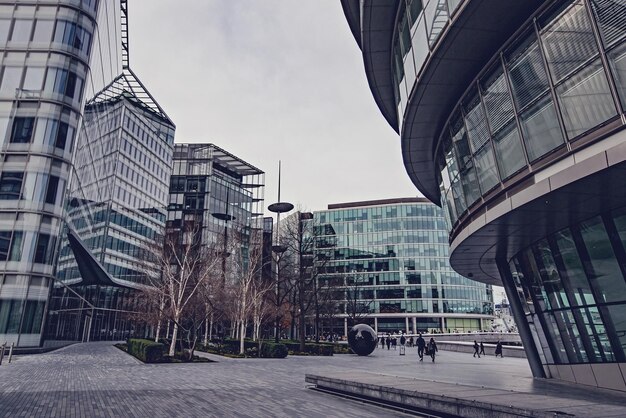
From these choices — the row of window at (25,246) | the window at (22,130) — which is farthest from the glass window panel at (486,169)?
the window at (22,130)

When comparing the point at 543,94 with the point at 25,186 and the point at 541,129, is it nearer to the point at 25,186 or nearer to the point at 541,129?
the point at 541,129

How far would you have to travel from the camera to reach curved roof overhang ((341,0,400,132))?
15.9m

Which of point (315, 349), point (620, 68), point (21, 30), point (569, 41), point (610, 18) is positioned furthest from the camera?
point (315, 349)

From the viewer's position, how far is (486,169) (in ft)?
42.1

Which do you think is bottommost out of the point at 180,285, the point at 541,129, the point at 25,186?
the point at 180,285

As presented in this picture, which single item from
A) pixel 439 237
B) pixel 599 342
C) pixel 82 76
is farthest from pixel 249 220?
pixel 599 342

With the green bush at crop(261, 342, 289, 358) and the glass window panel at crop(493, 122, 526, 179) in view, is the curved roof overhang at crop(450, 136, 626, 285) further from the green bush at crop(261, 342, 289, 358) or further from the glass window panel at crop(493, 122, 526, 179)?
the green bush at crop(261, 342, 289, 358)

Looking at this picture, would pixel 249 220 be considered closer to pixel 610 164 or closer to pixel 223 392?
pixel 223 392

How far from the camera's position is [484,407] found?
28.4 feet

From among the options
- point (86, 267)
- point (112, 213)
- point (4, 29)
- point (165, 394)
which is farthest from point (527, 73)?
point (112, 213)

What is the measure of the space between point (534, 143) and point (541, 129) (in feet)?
1.27

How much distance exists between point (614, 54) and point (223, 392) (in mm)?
13361

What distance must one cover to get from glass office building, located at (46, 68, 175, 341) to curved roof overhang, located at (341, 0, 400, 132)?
86.3ft

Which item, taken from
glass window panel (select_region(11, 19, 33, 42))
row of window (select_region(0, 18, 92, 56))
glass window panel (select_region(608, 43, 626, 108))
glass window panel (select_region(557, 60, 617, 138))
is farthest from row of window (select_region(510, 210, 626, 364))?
glass window panel (select_region(11, 19, 33, 42))
